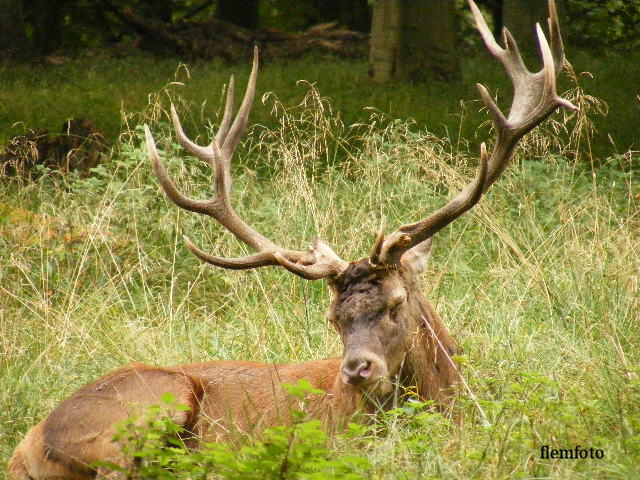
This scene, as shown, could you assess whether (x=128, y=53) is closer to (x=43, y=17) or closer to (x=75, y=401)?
(x=43, y=17)

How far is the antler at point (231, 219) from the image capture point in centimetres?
523

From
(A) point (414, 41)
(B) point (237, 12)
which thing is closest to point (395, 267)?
(A) point (414, 41)

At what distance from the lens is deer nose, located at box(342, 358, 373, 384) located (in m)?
4.81

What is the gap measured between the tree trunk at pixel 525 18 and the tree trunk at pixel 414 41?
1414 mm

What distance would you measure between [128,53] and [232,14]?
454 cm

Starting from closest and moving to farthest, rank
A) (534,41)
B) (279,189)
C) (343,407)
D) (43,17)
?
1. (343,407)
2. (279,189)
3. (534,41)
4. (43,17)

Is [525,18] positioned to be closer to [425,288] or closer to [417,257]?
[425,288]

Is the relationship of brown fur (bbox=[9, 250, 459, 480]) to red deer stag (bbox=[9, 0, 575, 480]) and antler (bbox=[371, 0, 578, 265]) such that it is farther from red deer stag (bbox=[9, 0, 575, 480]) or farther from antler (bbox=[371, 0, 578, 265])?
antler (bbox=[371, 0, 578, 265])

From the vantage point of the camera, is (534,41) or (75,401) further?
(534,41)

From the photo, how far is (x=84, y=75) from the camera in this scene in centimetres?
1661

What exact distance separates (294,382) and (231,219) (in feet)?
3.31

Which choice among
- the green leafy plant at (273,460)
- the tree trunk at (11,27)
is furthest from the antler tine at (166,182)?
the tree trunk at (11,27)

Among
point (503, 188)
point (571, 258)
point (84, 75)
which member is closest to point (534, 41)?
point (84, 75)

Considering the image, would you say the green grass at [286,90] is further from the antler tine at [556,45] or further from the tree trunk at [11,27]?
the antler tine at [556,45]
